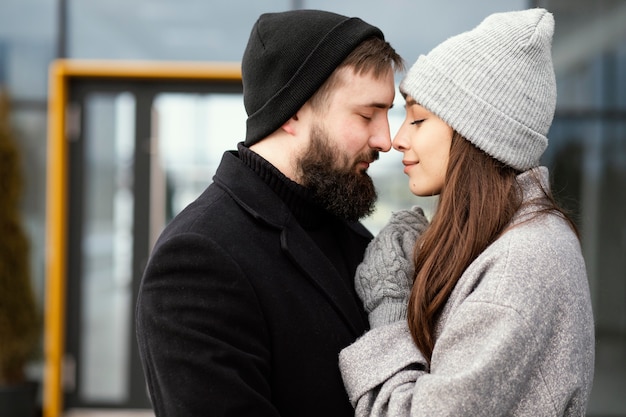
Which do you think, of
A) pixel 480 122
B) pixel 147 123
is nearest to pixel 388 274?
pixel 480 122

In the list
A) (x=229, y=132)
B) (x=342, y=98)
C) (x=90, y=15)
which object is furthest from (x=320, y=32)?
Answer: (x=90, y=15)

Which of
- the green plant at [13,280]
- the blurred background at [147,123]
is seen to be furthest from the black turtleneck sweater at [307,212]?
the green plant at [13,280]

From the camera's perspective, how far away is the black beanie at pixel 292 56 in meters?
1.93

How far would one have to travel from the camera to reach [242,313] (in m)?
1.66

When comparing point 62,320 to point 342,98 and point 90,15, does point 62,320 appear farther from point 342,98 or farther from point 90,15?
point 342,98

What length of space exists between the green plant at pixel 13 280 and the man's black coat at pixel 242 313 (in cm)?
374

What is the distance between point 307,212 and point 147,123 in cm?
377

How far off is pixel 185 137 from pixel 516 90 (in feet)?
13.2

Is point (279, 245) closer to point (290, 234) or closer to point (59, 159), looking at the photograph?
point (290, 234)

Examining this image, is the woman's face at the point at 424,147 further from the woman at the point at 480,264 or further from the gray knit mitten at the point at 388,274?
the gray knit mitten at the point at 388,274

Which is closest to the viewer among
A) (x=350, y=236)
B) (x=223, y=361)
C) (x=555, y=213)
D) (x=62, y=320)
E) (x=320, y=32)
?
(x=223, y=361)

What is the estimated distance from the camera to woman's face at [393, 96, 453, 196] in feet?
6.24

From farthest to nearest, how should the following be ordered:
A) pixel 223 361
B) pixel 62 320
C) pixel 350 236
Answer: pixel 62 320 < pixel 350 236 < pixel 223 361

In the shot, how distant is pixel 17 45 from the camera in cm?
549
